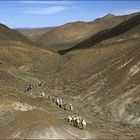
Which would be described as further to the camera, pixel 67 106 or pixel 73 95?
pixel 73 95

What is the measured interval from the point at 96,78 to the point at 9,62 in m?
28.8

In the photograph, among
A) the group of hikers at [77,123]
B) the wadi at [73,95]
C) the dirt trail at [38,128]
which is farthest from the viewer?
the group of hikers at [77,123]

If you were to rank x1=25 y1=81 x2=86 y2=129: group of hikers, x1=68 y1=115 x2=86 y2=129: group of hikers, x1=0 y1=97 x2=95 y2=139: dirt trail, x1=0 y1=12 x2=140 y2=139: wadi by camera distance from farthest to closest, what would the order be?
x1=25 y1=81 x2=86 y2=129: group of hikers → x1=68 y1=115 x2=86 y2=129: group of hikers → x1=0 y1=12 x2=140 y2=139: wadi → x1=0 y1=97 x2=95 y2=139: dirt trail

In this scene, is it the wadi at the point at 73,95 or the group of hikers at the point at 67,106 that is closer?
the wadi at the point at 73,95

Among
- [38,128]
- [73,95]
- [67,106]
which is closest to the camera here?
[38,128]

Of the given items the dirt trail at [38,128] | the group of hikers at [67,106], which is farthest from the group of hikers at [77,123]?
the dirt trail at [38,128]

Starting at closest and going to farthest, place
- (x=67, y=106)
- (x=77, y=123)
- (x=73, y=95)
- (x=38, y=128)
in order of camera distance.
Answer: (x=38, y=128), (x=77, y=123), (x=67, y=106), (x=73, y=95)

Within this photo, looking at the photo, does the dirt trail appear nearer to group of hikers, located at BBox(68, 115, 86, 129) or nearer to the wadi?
the wadi

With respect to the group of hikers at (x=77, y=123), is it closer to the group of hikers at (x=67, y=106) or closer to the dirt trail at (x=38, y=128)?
the group of hikers at (x=67, y=106)

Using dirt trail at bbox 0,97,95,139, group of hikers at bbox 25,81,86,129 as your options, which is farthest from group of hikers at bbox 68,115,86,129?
dirt trail at bbox 0,97,95,139

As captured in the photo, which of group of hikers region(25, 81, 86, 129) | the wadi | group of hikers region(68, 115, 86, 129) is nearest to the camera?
the wadi

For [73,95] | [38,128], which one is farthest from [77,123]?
[73,95]

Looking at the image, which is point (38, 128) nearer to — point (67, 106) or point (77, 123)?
point (77, 123)

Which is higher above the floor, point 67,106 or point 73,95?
point 73,95
